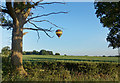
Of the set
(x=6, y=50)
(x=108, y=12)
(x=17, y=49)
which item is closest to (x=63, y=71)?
(x=17, y=49)

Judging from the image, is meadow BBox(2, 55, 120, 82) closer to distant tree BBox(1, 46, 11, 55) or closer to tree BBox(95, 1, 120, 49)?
distant tree BBox(1, 46, 11, 55)

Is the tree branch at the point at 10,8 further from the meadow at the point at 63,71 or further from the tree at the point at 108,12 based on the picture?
the tree at the point at 108,12

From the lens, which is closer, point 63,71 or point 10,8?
point 10,8

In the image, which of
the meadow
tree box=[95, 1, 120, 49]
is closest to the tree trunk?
the meadow

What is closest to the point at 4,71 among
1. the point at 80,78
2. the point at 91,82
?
the point at 80,78

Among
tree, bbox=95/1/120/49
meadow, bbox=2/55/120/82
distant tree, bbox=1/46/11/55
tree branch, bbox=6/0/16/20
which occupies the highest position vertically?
tree, bbox=95/1/120/49

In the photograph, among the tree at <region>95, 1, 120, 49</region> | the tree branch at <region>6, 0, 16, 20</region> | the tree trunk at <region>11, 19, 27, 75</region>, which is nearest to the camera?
the tree branch at <region>6, 0, 16, 20</region>

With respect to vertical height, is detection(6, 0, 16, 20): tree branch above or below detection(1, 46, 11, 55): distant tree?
above

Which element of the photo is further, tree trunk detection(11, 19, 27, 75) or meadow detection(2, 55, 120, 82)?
tree trunk detection(11, 19, 27, 75)

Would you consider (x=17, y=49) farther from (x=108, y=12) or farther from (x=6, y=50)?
(x=108, y=12)

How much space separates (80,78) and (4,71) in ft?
18.5

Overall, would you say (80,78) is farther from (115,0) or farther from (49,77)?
(115,0)

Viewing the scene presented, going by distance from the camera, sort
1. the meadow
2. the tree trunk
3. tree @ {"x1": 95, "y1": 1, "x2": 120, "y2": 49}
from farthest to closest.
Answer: tree @ {"x1": 95, "y1": 1, "x2": 120, "y2": 49} < the tree trunk < the meadow

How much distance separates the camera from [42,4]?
12.7 meters
